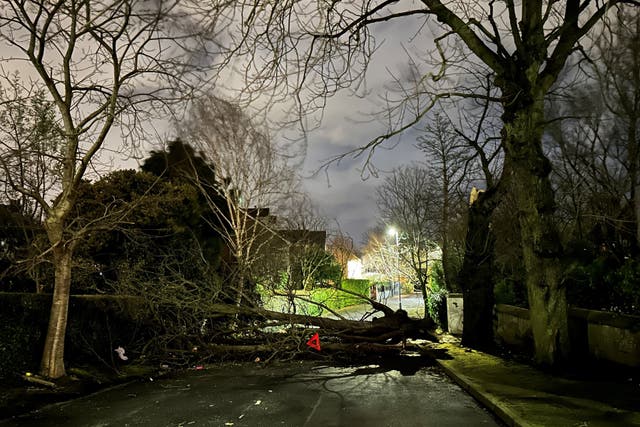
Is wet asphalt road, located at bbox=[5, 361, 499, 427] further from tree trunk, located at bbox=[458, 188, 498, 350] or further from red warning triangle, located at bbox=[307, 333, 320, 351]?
tree trunk, located at bbox=[458, 188, 498, 350]

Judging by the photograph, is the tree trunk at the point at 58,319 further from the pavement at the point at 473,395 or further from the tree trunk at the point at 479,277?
the tree trunk at the point at 479,277

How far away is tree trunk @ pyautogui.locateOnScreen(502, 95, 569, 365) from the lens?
916 centimetres

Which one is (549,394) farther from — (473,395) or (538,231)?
(538,231)

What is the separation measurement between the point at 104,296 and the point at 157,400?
460 centimetres

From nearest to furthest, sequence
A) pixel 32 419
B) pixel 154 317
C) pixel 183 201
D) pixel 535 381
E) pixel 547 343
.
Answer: pixel 32 419 < pixel 535 381 < pixel 547 343 < pixel 154 317 < pixel 183 201

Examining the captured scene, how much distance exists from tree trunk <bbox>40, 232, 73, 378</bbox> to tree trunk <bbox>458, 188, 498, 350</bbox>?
30.6 ft

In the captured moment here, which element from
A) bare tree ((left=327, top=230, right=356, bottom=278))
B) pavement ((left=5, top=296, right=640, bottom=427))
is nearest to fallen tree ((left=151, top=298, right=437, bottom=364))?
pavement ((left=5, top=296, right=640, bottom=427))

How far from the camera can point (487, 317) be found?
42.4ft

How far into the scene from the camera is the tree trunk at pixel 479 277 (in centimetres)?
1285

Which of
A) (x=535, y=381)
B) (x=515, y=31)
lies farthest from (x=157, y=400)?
(x=515, y=31)

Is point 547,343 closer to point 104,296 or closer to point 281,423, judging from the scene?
point 281,423

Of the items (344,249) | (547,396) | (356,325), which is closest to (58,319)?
(356,325)

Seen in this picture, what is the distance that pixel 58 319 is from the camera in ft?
32.6

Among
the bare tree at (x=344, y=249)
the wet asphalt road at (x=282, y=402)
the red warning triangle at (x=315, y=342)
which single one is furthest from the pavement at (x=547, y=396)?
the bare tree at (x=344, y=249)
